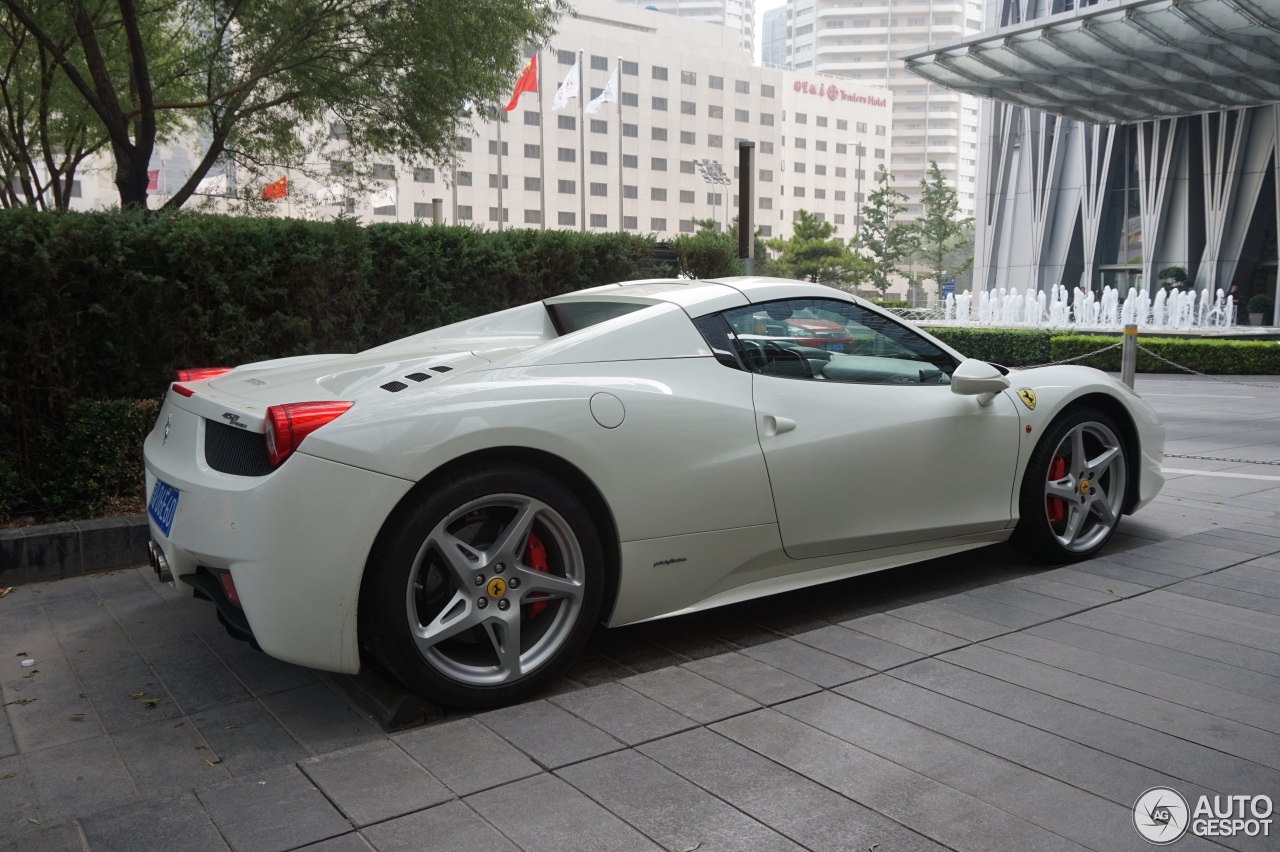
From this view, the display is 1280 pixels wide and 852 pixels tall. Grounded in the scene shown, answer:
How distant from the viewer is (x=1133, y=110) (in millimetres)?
36156

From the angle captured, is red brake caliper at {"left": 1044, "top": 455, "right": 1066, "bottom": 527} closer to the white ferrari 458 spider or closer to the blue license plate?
the white ferrari 458 spider

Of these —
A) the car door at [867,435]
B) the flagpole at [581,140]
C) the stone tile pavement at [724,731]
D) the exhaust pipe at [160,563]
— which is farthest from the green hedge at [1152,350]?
the flagpole at [581,140]

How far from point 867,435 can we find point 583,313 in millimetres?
1247

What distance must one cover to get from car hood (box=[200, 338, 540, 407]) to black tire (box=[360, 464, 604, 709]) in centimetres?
41

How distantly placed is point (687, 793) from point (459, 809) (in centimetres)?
57

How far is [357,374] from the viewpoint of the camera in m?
3.51

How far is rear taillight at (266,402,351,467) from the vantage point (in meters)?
2.99

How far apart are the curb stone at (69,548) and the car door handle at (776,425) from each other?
3.34 metres

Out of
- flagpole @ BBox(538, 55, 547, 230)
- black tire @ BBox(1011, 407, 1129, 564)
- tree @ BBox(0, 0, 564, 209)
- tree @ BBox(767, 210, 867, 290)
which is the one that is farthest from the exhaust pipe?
tree @ BBox(767, 210, 867, 290)

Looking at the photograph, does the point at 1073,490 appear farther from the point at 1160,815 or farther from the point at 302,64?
the point at 302,64

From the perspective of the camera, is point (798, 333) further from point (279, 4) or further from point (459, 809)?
point (279, 4)

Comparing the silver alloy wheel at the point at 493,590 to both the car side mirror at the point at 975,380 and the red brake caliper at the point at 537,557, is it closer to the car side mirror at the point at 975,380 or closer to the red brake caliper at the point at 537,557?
the red brake caliper at the point at 537,557

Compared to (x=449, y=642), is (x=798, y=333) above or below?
above

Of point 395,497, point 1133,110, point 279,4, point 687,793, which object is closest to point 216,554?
point 395,497
